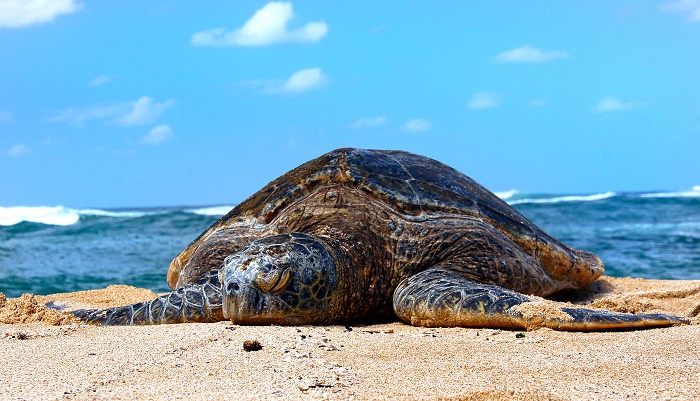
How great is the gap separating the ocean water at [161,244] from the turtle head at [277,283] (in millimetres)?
5491

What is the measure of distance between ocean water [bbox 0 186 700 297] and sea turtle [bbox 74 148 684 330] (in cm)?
462

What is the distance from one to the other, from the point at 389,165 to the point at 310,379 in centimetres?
288

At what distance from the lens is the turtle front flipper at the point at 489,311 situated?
12.5 feet

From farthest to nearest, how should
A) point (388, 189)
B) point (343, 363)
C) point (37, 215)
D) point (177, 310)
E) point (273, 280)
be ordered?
point (37, 215) → point (388, 189) → point (177, 310) → point (273, 280) → point (343, 363)

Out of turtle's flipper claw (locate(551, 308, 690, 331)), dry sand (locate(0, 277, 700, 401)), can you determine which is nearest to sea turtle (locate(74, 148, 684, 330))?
turtle's flipper claw (locate(551, 308, 690, 331))

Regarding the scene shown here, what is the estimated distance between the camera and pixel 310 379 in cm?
273

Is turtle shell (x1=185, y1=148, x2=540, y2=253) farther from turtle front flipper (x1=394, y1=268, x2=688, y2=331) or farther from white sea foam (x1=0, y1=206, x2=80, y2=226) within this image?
white sea foam (x1=0, y1=206, x2=80, y2=226)

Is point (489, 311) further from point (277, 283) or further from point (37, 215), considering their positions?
point (37, 215)

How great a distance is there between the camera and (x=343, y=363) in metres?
3.01

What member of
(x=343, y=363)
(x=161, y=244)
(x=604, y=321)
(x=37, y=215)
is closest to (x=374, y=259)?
(x=604, y=321)

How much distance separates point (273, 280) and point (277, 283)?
1.4 inches

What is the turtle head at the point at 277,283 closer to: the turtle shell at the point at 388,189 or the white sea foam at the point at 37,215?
the turtle shell at the point at 388,189

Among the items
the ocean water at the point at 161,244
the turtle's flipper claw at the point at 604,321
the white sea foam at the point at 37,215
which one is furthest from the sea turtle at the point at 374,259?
the white sea foam at the point at 37,215

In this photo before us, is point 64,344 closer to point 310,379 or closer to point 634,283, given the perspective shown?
point 310,379
